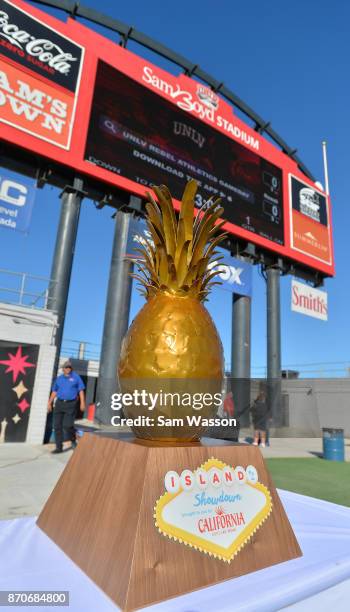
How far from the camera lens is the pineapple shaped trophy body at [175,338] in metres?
1.76

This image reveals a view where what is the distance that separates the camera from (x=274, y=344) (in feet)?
50.2

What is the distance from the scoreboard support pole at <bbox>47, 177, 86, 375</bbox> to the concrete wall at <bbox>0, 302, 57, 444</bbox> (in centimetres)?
70

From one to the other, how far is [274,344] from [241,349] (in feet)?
7.17

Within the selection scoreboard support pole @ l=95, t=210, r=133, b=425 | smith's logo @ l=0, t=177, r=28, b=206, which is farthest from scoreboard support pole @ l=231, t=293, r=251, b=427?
smith's logo @ l=0, t=177, r=28, b=206

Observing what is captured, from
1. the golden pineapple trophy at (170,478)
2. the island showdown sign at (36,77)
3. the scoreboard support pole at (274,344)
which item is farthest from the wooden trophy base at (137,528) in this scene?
the scoreboard support pole at (274,344)

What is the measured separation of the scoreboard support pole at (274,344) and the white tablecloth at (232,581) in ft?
45.0

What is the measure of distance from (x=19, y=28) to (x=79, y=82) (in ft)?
6.36

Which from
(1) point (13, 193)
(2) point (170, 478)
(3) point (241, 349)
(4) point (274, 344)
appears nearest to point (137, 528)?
(2) point (170, 478)

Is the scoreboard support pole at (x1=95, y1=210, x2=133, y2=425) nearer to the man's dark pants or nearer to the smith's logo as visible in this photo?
the smith's logo

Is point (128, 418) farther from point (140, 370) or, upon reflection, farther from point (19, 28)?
point (19, 28)

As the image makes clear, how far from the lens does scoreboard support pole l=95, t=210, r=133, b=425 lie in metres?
9.88

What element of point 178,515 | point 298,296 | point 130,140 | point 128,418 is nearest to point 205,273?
point 128,418

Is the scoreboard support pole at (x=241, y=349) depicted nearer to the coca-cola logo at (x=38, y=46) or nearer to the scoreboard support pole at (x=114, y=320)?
the scoreboard support pole at (x=114, y=320)

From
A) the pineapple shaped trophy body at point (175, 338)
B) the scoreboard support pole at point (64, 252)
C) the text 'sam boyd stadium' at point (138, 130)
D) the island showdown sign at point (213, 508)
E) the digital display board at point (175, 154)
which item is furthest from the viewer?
the digital display board at point (175, 154)
